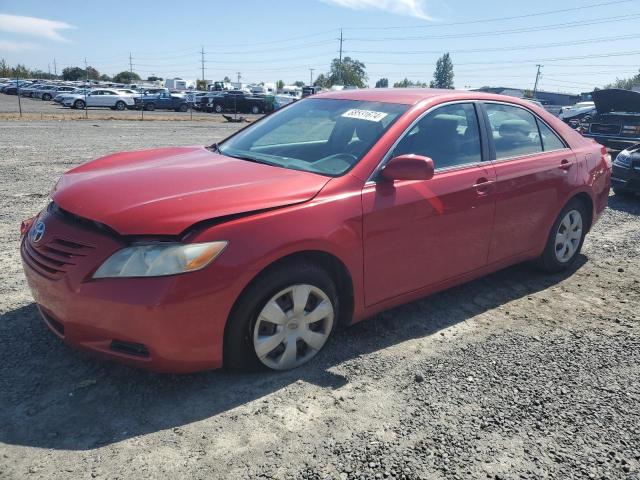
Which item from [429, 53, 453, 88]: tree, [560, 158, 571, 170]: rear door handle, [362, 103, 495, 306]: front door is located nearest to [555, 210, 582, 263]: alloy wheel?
[560, 158, 571, 170]: rear door handle

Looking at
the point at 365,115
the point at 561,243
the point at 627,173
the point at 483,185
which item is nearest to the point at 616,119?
the point at 627,173

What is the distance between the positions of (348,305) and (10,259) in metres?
3.21

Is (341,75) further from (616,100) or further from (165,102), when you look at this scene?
(616,100)

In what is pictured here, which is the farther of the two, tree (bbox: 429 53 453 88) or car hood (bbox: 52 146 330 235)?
tree (bbox: 429 53 453 88)

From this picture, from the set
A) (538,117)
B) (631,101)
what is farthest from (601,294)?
(631,101)

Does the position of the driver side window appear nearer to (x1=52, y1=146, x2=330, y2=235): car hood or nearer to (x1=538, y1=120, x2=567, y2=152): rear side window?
(x1=52, y1=146, x2=330, y2=235): car hood

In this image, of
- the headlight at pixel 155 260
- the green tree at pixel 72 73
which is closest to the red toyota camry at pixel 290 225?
the headlight at pixel 155 260

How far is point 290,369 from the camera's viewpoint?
3.11 m

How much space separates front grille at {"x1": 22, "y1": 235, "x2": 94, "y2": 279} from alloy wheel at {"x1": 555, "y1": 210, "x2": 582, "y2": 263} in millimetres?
3945

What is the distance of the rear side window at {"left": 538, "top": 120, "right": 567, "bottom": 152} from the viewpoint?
4.60 meters

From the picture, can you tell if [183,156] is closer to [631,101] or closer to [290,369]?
[290,369]

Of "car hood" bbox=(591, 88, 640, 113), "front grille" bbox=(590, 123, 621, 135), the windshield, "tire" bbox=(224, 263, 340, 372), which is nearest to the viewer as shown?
"tire" bbox=(224, 263, 340, 372)

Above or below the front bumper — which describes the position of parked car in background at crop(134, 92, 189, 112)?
above

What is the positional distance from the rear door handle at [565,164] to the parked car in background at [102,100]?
1479 inches
